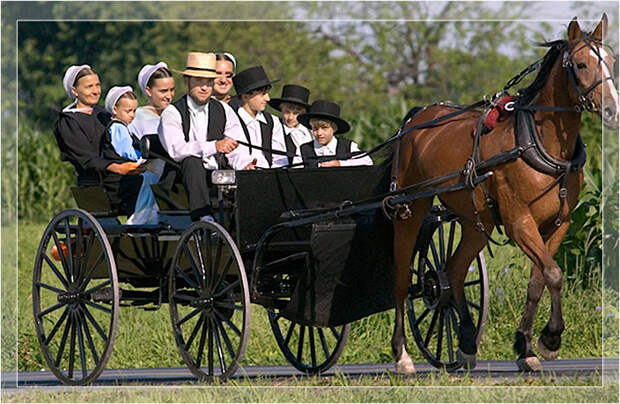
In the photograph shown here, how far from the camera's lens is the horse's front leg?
333 inches

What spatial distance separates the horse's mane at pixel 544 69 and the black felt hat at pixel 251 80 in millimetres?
2238

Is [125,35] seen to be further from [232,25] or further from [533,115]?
[533,115]

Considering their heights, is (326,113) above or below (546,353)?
above

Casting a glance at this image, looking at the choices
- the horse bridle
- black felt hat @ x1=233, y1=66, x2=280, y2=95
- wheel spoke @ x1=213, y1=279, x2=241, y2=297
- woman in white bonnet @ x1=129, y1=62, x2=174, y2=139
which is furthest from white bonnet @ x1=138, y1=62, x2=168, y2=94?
the horse bridle

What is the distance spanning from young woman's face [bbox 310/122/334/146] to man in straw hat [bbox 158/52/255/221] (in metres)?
0.63

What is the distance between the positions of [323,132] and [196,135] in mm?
1092

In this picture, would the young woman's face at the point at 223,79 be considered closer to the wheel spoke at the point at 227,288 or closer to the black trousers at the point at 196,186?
the black trousers at the point at 196,186

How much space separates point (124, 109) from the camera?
34.6 ft

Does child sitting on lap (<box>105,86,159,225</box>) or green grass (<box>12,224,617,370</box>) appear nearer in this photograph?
child sitting on lap (<box>105,86,159,225</box>)

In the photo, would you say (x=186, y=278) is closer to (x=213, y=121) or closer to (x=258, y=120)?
(x=213, y=121)

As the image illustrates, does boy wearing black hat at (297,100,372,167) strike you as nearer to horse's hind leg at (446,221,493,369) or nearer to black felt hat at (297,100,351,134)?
black felt hat at (297,100,351,134)

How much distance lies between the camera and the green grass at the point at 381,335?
11.1 meters

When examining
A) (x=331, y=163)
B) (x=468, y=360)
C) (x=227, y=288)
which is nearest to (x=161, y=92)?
(x=331, y=163)

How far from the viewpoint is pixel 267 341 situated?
11734 millimetres
